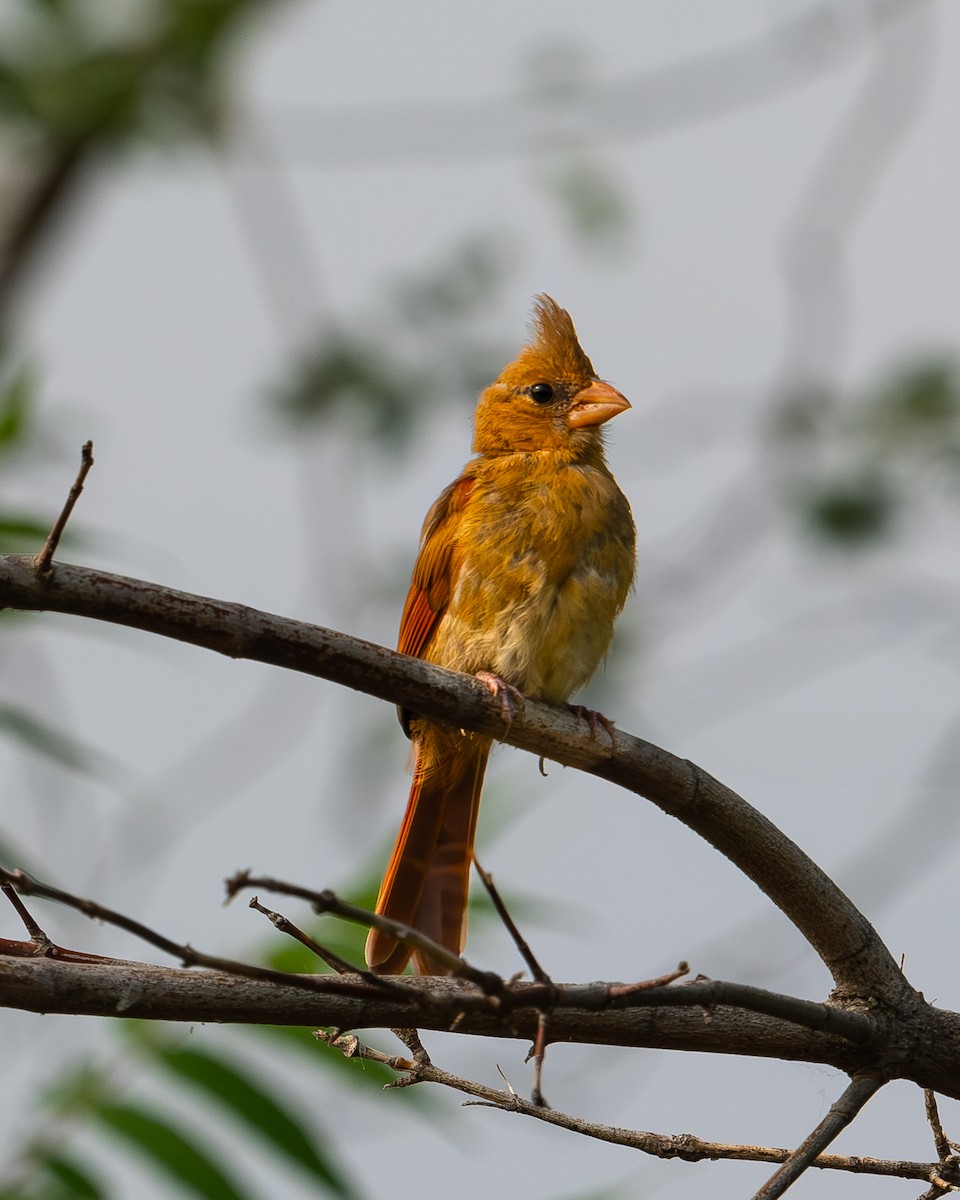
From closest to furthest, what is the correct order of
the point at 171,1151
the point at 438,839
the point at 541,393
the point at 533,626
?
the point at 171,1151
the point at 533,626
the point at 438,839
the point at 541,393

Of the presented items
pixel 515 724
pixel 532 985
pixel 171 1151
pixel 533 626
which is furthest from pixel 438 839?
pixel 532 985

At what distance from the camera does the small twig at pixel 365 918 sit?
1675 millimetres

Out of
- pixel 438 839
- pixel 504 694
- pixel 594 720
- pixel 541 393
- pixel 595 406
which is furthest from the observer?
pixel 541 393

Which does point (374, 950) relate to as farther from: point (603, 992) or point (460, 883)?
point (603, 992)

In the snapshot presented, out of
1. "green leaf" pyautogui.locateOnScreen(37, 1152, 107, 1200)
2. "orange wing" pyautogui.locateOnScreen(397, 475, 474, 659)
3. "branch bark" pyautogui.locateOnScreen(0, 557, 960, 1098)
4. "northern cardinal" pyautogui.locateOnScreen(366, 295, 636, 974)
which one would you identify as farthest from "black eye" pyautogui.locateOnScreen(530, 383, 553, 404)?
"green leaf" pyautogui.locateOnScreen(37, 1152, 107, 1200)

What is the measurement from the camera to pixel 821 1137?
92.4 inches

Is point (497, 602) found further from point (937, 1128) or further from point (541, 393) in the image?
point (937, 1128)

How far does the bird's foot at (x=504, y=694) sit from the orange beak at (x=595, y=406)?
3.03ft

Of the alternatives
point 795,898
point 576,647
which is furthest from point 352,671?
point 576,647

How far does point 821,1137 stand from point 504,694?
3.71ft


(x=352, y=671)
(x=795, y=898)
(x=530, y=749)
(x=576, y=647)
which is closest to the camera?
(x=352, y=671)

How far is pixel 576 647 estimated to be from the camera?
13.1ft

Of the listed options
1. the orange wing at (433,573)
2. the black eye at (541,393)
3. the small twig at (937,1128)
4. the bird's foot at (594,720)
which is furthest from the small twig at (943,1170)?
the black eye at (541,393)

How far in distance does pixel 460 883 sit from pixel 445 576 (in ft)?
2.56
